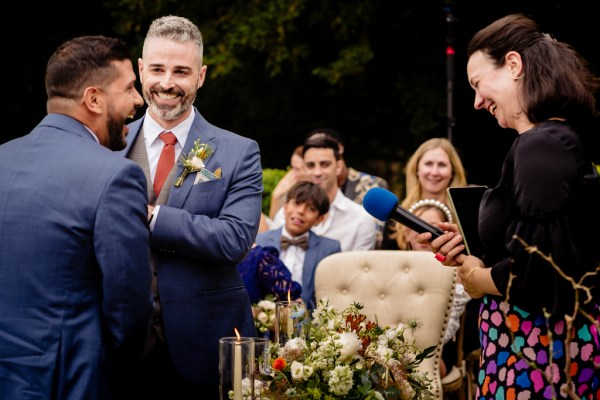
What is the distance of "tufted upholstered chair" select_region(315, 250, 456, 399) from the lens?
15.7 ft

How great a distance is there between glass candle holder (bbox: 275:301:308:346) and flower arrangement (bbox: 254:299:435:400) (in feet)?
0.28

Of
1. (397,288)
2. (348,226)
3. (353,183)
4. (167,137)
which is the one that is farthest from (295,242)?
(167,137)

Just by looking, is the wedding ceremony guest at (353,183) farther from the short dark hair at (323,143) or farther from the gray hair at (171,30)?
the gray hair at (171,30)

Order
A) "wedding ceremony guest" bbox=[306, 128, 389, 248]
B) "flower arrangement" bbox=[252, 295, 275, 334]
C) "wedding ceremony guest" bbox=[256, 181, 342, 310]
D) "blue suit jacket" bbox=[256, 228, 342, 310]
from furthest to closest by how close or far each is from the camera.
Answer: "wedding ceremony guest" bbox=[306, 128, 389, 248] → "wedding ceremony guest" bbox=[256, 181, 342, 310] → "blue suit jacket" bbox=[256, 228, 342, 310] → "flower arrangement" bbox=[252, 295, 275, 334]

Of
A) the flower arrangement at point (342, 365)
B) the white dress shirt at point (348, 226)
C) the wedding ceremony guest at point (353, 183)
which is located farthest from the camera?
the wedding ceremony guest at point (353, 183)

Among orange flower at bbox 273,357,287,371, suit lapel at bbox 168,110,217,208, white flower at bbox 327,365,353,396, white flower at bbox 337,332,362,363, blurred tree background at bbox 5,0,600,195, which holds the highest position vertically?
blurred tree background at bbox 5,0,600,195

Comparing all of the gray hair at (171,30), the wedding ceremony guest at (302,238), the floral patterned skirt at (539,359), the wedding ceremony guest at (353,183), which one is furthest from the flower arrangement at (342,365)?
the wedding ceremony guest at (353,183)

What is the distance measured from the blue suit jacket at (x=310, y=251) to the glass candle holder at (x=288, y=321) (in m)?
2.47

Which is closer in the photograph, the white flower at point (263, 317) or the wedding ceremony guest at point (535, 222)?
the wedding ceremony guest at point (535, 222)

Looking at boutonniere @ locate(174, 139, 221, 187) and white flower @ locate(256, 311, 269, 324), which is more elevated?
boutonniere @ locate(174, 139, 221, 187)

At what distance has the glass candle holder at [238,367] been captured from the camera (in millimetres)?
2619

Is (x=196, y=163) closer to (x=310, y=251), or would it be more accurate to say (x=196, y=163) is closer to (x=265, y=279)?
(x=265, y=279)

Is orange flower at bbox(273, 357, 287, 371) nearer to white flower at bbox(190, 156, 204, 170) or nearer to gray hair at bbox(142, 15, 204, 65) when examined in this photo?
white flower at bbox(190, 156, 204, 170)

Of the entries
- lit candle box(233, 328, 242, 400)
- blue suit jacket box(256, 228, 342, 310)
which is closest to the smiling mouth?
A: lit candle box(233, 328, 242, 400)
